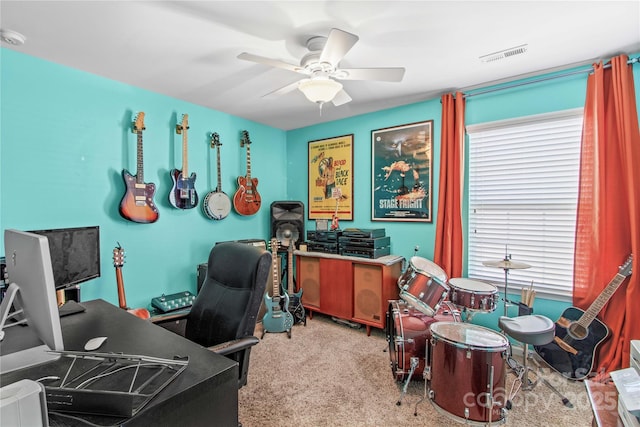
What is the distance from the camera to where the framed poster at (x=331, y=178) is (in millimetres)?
3656

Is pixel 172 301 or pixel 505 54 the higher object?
pixel 505 54

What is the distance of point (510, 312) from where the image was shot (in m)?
2.63

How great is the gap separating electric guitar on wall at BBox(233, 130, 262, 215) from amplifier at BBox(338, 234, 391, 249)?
3.97ft

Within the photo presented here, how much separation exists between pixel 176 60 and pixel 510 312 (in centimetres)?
352

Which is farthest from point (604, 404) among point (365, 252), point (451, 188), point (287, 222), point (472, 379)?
point (287, 222)

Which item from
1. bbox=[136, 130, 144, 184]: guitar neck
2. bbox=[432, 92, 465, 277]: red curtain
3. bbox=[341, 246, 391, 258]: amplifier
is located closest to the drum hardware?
bbox=[432, 92, 465, 277]: red curtain

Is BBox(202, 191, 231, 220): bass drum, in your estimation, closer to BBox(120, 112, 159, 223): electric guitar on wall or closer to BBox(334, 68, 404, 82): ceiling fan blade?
BBox(120, 112, 159, 223): electric guitar on wall

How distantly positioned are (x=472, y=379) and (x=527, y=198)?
1.75 metres

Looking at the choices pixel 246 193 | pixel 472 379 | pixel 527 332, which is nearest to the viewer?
pixel 472 379

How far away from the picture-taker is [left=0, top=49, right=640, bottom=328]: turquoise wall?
2.15 m

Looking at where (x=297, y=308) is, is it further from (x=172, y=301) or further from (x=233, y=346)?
(x=233, y=346)

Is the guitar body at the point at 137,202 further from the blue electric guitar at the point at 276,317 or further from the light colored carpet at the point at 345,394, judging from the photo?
the light colored carpet at the point at 345,394

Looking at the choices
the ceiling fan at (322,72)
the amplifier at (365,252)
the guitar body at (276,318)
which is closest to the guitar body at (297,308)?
the guitar body at (276,318)

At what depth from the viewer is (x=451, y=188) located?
2.80m
